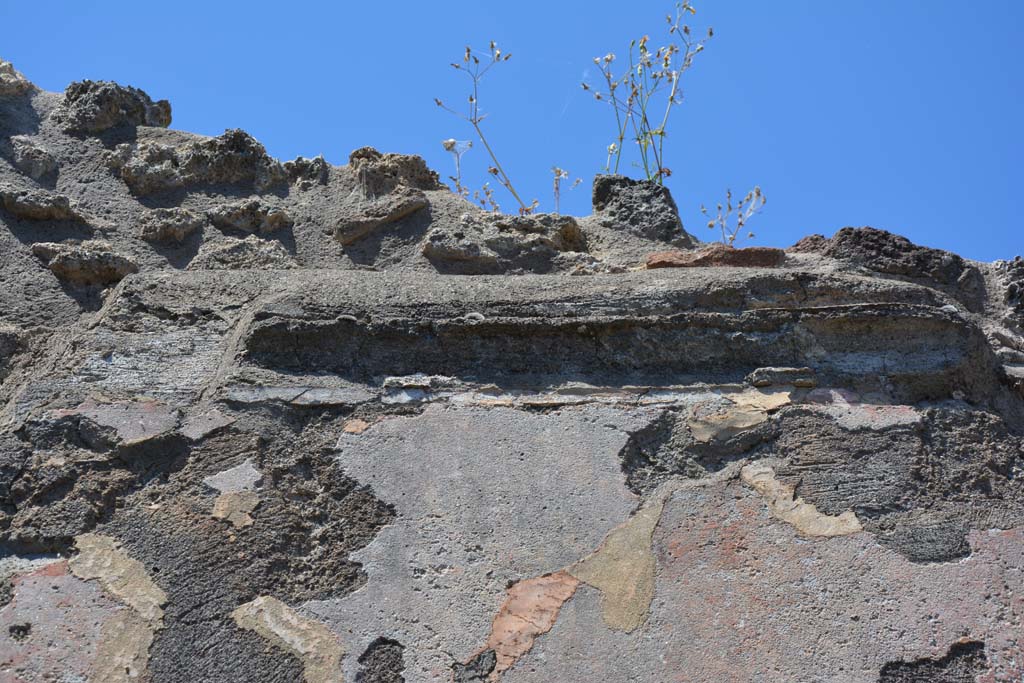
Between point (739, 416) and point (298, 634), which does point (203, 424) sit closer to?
point (298, 634)

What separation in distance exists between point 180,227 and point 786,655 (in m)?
1.55

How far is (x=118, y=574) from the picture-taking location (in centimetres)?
173

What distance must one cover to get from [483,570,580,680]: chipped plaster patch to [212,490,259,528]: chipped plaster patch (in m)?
0.42

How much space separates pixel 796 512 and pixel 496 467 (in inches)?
18.7

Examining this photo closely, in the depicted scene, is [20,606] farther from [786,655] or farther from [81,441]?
[786,655]

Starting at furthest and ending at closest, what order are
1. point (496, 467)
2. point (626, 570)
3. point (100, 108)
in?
point (100, 108)
point (496, 467)
point (626, 570)

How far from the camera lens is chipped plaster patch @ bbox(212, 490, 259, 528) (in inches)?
71.2

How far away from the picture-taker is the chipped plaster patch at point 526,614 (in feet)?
5.53

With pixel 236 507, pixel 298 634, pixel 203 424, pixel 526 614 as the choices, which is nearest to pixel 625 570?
pixel 526 614

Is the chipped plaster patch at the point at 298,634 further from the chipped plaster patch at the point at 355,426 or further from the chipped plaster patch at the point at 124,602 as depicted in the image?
the chipped plaster patch at the point at 355,426

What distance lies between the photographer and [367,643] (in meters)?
1.69

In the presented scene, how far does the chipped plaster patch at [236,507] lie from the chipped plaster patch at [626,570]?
50 centimetres

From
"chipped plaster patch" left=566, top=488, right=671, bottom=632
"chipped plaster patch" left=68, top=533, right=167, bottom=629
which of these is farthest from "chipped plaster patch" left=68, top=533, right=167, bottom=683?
"chipped plaster patch" left=566, top=488, right=671, bottom=632

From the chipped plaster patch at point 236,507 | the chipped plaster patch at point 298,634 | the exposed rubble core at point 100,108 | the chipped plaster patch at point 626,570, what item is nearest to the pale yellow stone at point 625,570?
the chipped plaster patch at point 626,570
